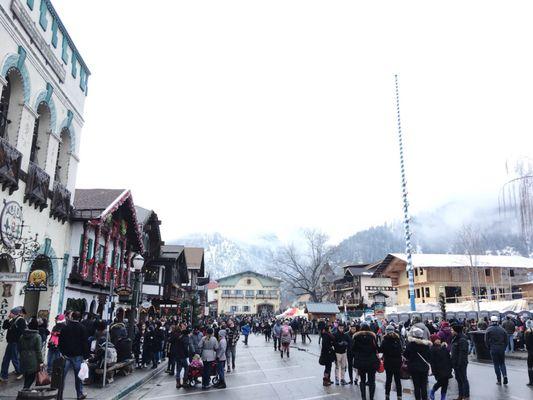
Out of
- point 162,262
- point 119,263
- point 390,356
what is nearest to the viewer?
point 390,356

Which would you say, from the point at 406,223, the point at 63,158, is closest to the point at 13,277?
the point at 63,158

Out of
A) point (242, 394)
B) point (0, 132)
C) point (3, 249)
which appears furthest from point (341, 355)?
point (0, 132)

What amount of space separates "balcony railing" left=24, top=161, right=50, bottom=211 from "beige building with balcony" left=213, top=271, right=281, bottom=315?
94.4 meters

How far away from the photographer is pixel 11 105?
15547 millimetres

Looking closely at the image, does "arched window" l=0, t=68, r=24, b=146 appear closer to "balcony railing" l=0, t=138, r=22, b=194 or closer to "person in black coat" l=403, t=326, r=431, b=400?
"balcony railing" l=0, t=138, r=22, b=194

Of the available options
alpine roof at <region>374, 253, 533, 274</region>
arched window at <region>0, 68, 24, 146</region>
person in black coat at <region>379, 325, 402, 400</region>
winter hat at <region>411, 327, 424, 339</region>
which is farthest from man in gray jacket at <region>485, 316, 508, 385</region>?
alpine roof at <region>374, 253, 533, 274</region>

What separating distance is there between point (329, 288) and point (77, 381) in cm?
8201

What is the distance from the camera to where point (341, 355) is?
14.9m

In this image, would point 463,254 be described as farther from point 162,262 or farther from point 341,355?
point 341,355

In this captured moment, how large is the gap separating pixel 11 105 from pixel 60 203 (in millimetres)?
4857

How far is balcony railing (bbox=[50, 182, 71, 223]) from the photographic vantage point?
61.0 feet

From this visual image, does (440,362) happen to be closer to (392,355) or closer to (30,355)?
(392,355)

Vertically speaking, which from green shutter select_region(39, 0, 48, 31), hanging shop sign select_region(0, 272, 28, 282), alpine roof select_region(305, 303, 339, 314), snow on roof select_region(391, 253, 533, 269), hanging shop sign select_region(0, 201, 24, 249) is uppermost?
green shutter select_region(39, 0, 48, 31)

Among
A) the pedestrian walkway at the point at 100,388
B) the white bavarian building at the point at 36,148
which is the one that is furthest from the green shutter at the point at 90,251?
the pedestrian walkway at the point at 100,388
